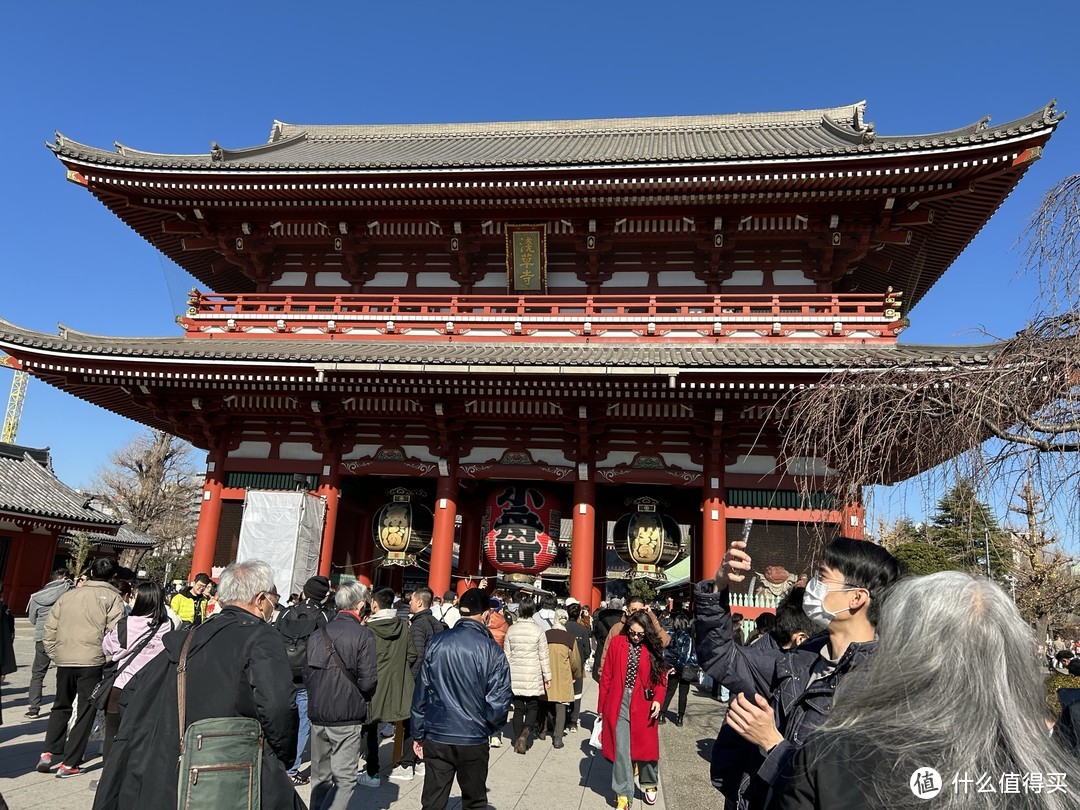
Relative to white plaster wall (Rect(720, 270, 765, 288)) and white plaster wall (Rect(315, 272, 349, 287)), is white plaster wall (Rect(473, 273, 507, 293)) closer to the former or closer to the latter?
white plaster wall (Rect(315, 272, 349, 287))

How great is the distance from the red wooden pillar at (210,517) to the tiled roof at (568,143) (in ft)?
18.9

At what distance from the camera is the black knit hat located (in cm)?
601

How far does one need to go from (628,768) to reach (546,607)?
352 cm

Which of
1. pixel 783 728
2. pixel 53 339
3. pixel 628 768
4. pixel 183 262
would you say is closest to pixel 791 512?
pixel 628 768

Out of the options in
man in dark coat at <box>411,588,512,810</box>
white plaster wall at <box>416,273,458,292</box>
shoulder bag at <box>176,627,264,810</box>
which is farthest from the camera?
white plaster wall at <box>416,273,458,292</box>

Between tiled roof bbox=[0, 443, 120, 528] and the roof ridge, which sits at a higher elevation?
the roof ridge

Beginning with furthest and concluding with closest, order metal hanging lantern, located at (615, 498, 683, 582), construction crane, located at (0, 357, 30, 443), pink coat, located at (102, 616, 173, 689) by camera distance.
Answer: construction crane, located at (0, 357, 30, 443) < metal hanging lantern, located at (615, 498, 683, 582) < pink coat, located at (102, 616, 173, 689)

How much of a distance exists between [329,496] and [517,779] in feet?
25.4

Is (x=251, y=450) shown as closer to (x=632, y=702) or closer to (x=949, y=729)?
(x=632, y=702)

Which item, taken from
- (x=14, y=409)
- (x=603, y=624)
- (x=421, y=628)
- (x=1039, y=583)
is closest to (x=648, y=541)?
(x=603, y=624)

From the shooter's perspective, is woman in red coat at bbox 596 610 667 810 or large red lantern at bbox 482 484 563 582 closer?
woman in red coat at bbox 596 610 667 810

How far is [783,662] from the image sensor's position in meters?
2.70

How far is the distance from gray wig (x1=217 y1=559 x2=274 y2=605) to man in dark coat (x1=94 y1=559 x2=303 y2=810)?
0.63 feet

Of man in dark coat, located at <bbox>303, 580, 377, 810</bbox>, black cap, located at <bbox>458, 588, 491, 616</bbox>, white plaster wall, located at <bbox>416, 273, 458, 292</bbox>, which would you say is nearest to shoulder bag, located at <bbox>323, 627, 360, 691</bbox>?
man in dark coat, located at <bbox>303, 580, 377, 810</bbox>
